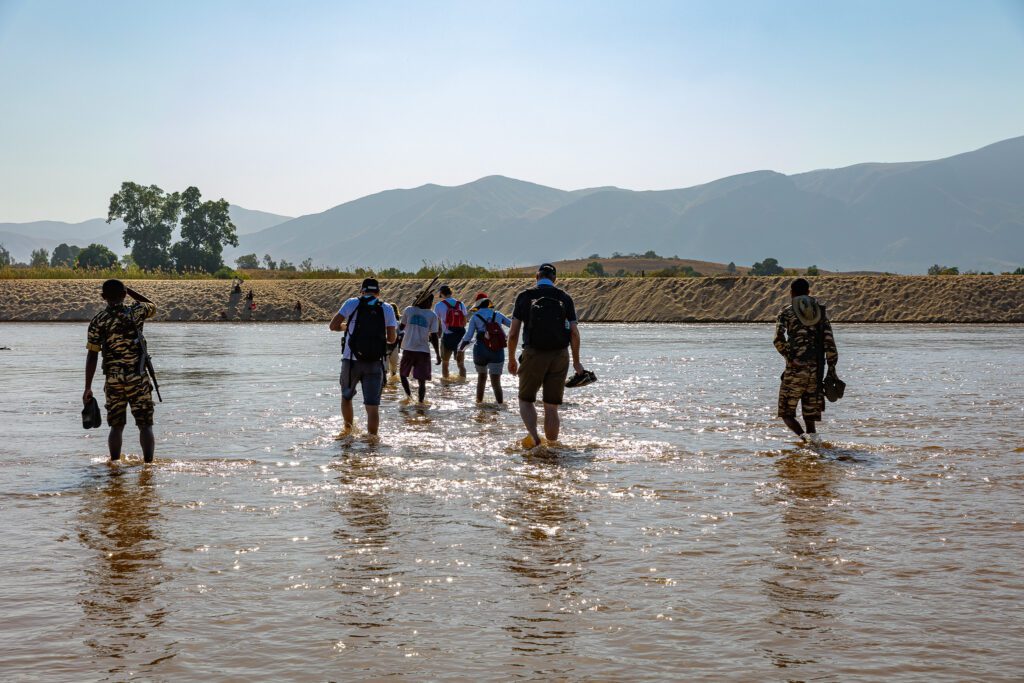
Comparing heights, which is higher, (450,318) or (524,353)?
(450,318)

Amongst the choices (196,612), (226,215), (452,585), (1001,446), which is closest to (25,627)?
(196,612)

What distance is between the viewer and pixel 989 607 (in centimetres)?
559

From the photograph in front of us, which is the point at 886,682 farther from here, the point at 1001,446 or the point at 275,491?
the point at 1001,446

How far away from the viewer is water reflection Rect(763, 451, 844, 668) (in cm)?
501

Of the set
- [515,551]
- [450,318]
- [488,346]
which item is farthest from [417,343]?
[515,551]

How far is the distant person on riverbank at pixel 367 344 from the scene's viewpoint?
12.6 m

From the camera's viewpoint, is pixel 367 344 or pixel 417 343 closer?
pixel 367 344

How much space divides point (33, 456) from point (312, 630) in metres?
7.06

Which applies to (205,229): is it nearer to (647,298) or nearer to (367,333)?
(647,298)

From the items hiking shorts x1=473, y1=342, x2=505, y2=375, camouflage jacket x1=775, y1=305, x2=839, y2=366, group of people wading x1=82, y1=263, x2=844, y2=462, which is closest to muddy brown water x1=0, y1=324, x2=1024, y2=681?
group of people wading x1=82, y1=263, x2=844, y2=462

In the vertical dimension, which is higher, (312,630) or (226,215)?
(226,215)

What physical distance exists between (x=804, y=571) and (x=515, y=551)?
72.4 inches

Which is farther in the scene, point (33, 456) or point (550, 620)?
point (33, 456)

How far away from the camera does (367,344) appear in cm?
1257
